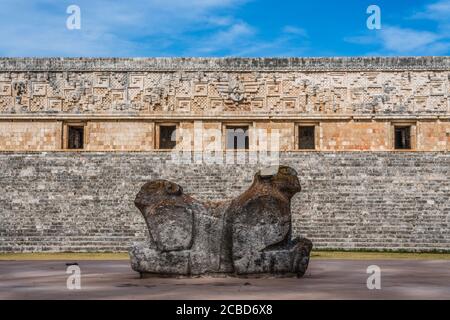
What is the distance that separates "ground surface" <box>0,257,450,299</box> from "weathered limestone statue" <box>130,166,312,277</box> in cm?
17

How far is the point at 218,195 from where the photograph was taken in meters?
16.0

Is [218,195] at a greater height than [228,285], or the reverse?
[218,195]

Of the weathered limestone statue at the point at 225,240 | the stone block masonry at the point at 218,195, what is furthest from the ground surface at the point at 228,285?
the stone block masonry at the point at 218,195

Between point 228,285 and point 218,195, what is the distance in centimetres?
947

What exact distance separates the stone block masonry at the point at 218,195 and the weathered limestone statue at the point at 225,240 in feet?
22.1

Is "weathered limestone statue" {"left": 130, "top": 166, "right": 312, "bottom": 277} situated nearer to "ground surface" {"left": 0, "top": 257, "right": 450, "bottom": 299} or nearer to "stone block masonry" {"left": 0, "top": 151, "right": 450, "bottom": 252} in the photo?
"ground surface" {"left": 0, "top": 257, "right": 450, "bottom": 299}

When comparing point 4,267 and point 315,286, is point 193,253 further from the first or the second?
point 4,267

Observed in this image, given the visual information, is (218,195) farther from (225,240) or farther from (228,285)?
(228,285)

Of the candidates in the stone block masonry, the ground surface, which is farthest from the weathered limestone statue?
the stone block masonry

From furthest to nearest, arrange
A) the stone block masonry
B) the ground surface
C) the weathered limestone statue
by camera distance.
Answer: the stone block masonry < the weathered limestone statue < the ground surface

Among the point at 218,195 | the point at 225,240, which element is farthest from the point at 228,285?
the point at 218,195

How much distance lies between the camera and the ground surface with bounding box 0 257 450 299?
5629mm

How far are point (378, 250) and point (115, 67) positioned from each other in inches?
491

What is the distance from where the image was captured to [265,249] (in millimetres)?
7262
